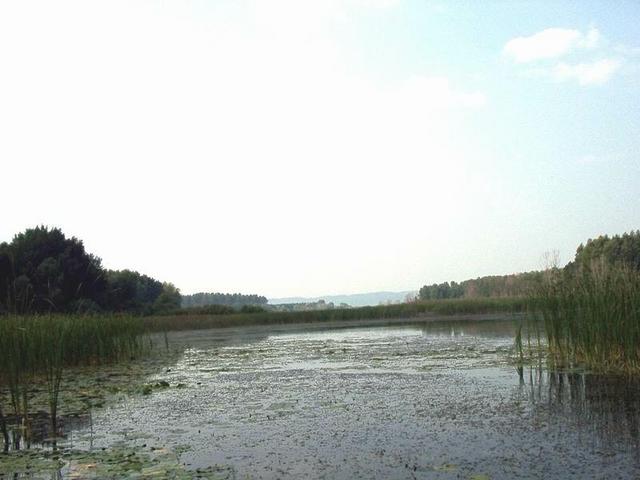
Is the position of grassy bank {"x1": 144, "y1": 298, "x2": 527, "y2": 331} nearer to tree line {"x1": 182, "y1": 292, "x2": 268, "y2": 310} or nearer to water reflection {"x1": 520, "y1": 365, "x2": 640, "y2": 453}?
water reflection {"x1": 520, "y1": 365, "x2": 640, "y2": 453}

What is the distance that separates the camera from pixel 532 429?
20.0ft

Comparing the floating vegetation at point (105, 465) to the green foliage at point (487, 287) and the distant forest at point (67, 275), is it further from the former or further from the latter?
the distant forest at point (67, 275)

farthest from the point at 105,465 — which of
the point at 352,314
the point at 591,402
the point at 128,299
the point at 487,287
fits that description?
the point at 487,287

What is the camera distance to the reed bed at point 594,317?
352 inches

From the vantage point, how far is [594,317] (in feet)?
31.5

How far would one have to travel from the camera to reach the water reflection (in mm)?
5793

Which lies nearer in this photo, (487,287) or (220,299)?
(487,287)

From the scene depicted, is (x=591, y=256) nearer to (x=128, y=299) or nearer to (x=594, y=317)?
(x=128, y=299)

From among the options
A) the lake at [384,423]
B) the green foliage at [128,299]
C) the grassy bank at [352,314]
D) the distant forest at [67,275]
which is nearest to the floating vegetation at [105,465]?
the lake at [384,423]

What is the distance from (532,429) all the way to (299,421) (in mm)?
2382

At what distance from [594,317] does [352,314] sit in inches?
1016

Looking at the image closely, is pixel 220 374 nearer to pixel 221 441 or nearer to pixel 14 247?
pixel 221 441

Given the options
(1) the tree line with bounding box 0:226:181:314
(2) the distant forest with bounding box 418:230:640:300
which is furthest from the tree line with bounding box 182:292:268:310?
(1) the tree line with bounding box 0:226:181:314

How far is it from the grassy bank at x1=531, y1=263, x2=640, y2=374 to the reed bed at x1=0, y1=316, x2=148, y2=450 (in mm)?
7269
